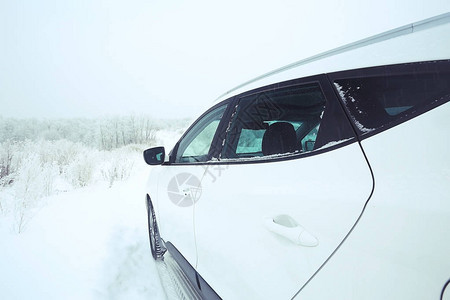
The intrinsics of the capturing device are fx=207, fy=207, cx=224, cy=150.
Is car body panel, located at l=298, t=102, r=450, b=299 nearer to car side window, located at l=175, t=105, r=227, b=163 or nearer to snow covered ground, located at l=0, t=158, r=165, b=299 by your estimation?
car side window, located at l=175, t=105, r=227, b=163

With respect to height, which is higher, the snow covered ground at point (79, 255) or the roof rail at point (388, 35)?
the roof rail at point (388, 35)

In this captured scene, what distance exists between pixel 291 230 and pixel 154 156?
1.78 m

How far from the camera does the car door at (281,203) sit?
2.25 feet

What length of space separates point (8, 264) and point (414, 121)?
3.92 meters

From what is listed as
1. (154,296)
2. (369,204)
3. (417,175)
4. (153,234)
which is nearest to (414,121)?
(417,175)

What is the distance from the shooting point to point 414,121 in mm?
606

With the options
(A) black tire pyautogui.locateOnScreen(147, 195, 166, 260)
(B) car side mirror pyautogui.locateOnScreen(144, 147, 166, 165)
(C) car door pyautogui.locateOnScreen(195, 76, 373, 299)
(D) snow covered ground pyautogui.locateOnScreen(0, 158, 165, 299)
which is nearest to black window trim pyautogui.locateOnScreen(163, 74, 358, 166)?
(C) car door pyautogui.locateOnScreen(195, 76, 373, 299)

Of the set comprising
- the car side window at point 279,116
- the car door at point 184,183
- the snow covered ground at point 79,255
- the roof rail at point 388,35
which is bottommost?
the snow covered ground at point 79,255

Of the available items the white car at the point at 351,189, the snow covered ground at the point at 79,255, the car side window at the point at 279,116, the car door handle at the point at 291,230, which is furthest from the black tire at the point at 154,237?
the car door handle at the point at 291,230

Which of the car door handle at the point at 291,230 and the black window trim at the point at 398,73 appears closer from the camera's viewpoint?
the black window trim at the point at 398,73

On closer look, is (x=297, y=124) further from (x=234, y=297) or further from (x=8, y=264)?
(x=8, y=264)

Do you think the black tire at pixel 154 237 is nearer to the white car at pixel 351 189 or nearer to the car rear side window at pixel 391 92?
the white car at pixel 351 189

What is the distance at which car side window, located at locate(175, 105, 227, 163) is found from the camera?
5.70ft

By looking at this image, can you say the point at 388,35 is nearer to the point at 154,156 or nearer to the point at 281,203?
the point at 281,203
